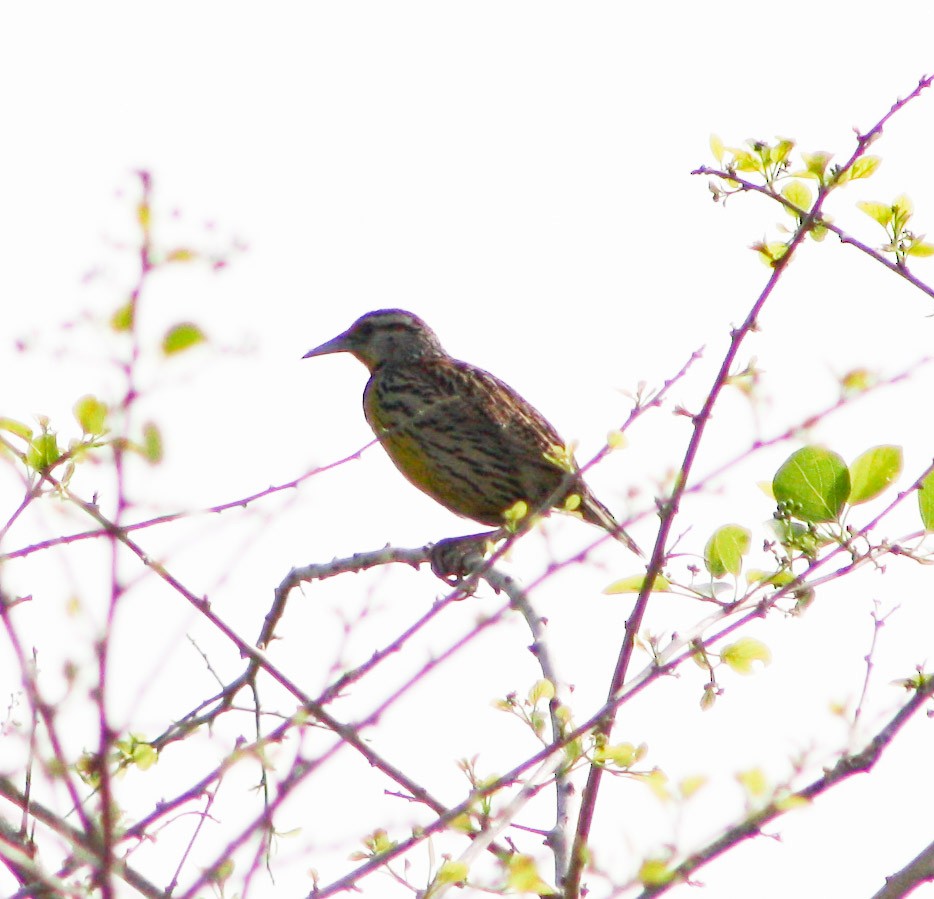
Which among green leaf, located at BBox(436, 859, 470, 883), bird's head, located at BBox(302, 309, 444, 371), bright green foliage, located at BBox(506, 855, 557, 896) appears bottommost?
bright green foliage, located at BBox(506, 855, 557, 896)

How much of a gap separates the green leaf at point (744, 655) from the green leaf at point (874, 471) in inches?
14.8

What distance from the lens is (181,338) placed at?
7.72ft

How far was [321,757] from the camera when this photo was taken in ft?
7.59

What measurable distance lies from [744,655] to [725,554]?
223 millimetres

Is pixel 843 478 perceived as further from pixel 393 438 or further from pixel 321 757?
pixel 393 438

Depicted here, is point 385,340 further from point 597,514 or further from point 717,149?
point 717,149

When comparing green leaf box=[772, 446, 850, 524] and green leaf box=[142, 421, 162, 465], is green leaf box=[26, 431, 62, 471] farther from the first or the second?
green leaf box=[772, 446, 850, 524]

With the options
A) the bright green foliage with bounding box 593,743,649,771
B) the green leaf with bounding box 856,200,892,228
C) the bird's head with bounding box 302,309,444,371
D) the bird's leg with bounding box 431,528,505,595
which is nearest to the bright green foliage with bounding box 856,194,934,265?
the green leaf with bounding box 856,200,892,228

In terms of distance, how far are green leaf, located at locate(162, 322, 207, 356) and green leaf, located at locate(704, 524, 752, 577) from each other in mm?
1441

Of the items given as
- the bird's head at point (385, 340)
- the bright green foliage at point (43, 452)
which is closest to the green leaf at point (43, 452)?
the bright green foliage at point (43, 452)

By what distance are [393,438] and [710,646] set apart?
4.37 m

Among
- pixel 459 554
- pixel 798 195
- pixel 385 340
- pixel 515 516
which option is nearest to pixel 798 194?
pixel 798 195

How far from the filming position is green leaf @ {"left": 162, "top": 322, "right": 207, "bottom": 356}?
233 centimetres

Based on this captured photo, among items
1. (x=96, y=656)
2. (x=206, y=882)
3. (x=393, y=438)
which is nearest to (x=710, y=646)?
(x=206, y=882)
